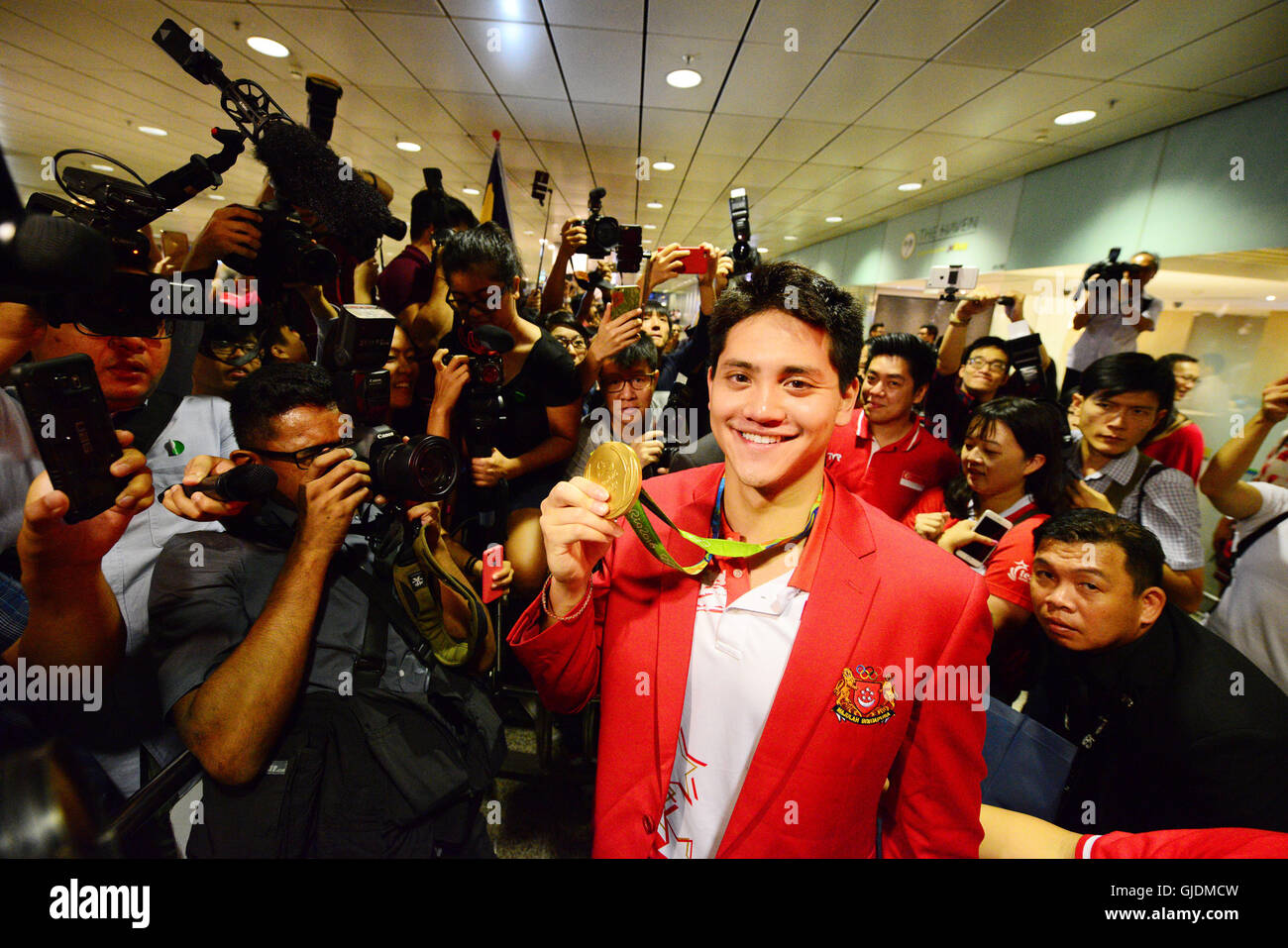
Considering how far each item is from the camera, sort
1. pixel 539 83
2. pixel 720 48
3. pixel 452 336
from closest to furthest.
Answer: pixel 452 336 → pixel 720 48 → pixel 539 83

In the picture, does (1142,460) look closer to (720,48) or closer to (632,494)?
(632,494)

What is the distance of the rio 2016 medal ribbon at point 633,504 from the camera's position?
917 millimetres

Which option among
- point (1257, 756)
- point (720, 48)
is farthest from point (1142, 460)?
point (720, 48)

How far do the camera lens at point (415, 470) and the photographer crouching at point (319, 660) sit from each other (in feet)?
0.05

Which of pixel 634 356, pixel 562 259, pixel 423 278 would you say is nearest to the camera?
pixel 634 356

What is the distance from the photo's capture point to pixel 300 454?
1.31 m

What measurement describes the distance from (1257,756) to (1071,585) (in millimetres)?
484

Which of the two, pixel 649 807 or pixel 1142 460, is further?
pixel 1142 460

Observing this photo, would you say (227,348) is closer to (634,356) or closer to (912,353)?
(634,356)

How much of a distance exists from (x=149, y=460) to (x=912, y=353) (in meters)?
3.12

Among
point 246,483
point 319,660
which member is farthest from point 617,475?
point 319,660

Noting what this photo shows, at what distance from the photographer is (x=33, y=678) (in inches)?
42.7

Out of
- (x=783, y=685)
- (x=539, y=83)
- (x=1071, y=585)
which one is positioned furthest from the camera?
(x=539, y=83)

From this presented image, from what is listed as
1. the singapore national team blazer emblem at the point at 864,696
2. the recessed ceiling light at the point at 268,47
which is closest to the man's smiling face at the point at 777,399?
the singapore national team blazer emblem at the point at 864,696
